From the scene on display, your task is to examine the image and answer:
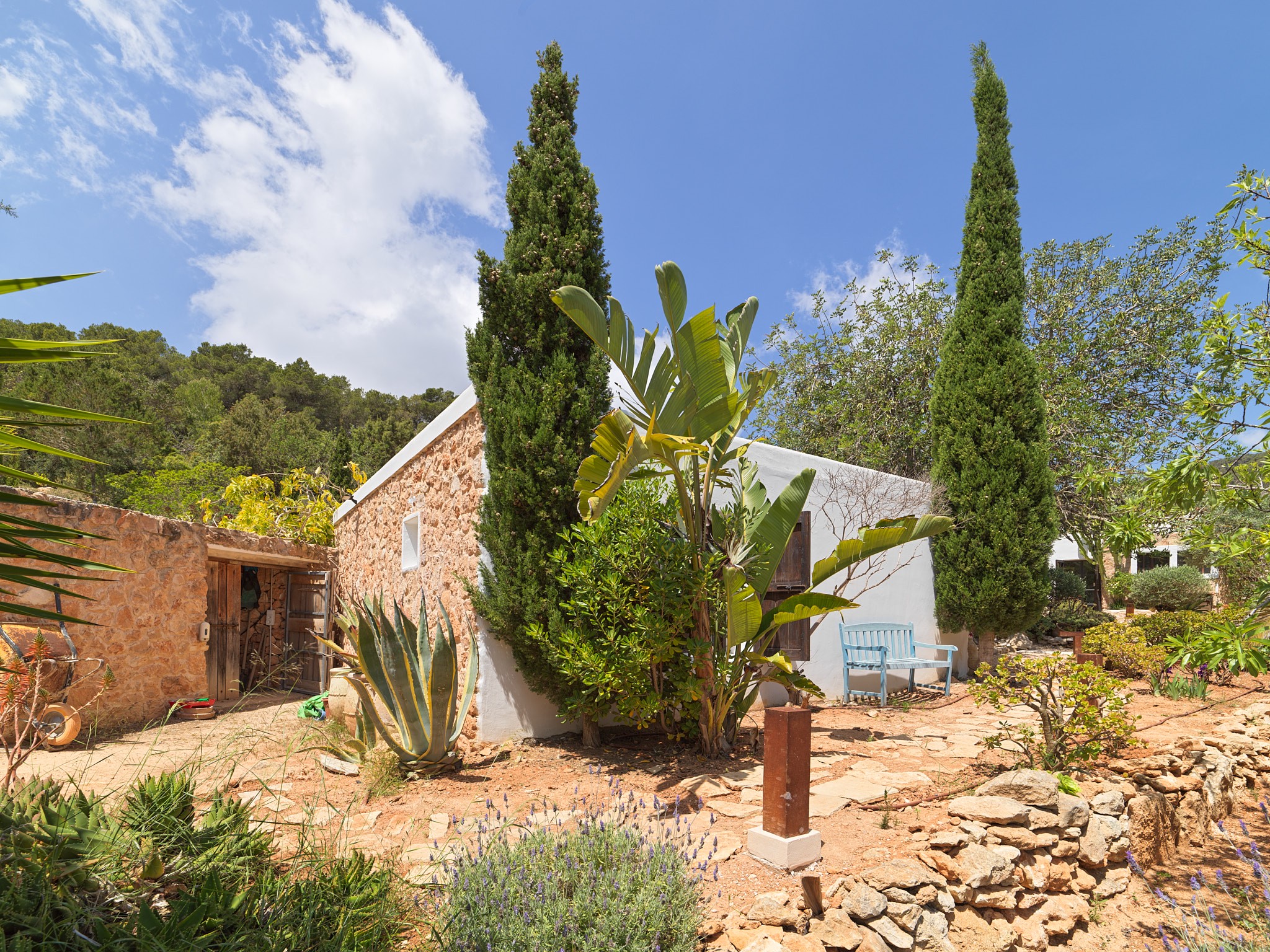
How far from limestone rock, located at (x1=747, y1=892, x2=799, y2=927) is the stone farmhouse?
339cm

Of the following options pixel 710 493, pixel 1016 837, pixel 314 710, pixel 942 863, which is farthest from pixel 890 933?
pixel 314 710

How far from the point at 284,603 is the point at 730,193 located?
8771 mm

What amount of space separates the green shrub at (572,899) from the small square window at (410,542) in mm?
4953

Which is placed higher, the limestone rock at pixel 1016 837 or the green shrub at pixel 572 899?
the green shrub at pixel 572 899

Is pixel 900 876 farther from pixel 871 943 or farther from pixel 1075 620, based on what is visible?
pixel 1075 620

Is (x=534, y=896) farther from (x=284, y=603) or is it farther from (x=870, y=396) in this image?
(x=870, y=396)

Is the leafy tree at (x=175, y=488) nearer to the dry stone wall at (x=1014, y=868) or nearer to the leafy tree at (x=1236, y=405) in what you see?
the dry stone wall at (x=1014, y=868)

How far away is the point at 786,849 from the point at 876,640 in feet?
18.2

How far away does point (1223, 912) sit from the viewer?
141 inches

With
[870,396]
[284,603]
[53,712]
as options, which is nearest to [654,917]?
[53,712]

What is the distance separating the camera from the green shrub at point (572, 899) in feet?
7.68

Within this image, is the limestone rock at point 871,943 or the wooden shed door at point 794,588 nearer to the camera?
the limestone rock at point 871,943

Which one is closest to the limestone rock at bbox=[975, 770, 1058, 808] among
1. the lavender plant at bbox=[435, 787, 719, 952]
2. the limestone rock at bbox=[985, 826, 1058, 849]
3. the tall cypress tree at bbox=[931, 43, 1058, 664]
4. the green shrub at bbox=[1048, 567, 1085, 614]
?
the limestone rock at bbox=[985, 826, 1058, 849]

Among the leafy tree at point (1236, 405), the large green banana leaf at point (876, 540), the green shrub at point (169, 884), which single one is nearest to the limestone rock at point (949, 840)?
the leafy tree at point (1236, 405)
